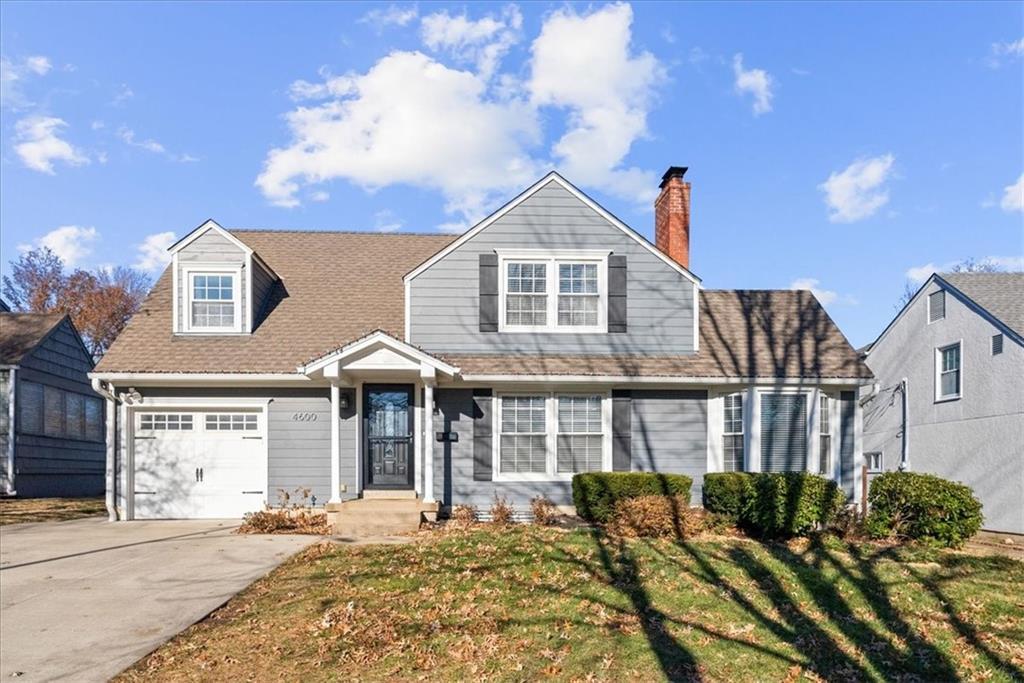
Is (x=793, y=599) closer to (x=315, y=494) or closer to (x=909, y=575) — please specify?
(x=909, y=575)

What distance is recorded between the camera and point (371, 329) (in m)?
16.6

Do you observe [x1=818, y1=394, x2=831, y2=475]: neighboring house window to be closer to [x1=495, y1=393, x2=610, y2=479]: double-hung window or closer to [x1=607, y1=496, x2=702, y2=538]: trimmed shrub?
[x1=607, y1=496, x2=702, y2=538]: trimmed shrub

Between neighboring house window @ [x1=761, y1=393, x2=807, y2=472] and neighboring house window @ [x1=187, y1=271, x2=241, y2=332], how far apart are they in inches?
431

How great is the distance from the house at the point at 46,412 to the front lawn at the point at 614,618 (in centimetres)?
1579

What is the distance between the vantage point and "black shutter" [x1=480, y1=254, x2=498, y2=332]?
51.2ft

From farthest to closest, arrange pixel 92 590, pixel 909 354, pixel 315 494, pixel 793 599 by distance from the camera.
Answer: pixel 909 354
pixel 315 494
pixel 92 590
pixel 793 599

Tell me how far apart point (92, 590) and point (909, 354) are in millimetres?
21915

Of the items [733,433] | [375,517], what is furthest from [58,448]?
[733,433]

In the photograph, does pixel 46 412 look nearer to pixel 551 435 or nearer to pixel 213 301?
pixel 213 301

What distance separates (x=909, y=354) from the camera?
23250mm

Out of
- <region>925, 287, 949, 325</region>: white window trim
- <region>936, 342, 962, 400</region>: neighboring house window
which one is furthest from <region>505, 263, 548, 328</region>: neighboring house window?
<region>925, 287, 949, 325</region>: white window trim

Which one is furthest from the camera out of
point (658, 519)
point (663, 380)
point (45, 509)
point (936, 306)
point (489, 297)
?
point (936, 306)

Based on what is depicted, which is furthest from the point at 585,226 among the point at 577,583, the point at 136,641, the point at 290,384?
the point at 136,641

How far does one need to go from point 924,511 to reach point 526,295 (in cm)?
791
